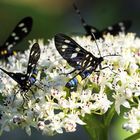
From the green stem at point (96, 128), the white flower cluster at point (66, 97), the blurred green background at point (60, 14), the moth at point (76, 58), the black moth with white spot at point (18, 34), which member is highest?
the blurred green background at point (60, 14)

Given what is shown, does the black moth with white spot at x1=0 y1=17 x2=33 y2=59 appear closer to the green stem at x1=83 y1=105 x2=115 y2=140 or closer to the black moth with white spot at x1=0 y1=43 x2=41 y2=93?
the black moth with white spot at x1=0 y1=43 x2=41 y2=93

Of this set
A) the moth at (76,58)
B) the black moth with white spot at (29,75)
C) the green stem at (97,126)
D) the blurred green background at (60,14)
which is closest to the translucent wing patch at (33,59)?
the black moth with white spot at (29,75)

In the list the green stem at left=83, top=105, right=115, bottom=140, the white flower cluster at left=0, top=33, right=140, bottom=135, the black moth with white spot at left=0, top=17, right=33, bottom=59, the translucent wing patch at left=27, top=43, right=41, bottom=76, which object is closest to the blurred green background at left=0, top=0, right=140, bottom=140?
the black moth with white spot at left=0, top=17, right=33, bottom=59

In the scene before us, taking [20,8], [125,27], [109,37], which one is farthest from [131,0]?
[109,37]

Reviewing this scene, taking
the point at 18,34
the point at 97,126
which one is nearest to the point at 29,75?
the point at 97,126

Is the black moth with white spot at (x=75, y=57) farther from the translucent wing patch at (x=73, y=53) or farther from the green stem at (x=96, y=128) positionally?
the green stem at (x=96, y=128)

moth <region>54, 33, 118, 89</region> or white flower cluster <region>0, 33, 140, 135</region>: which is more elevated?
moth <region>54, 33, 118, 89</region>

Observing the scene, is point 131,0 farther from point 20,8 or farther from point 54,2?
point 20,8

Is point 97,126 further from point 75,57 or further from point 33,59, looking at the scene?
point 33,59
